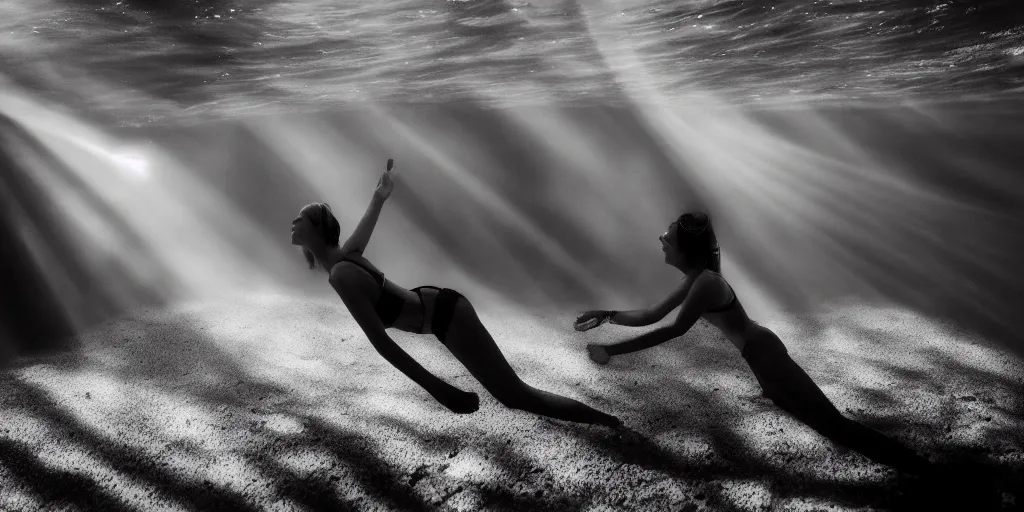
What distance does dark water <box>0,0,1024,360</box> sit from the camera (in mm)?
9094

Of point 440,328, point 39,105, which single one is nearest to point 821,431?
point 440,328

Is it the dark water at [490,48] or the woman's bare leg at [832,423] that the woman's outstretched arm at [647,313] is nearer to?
the woman's bare leg at [832,423]

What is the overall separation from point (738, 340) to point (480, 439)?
2.31 metres

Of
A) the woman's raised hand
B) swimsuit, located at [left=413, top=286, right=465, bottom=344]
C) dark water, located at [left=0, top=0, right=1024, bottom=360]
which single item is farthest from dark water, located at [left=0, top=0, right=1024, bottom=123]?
swimsuit, located at [left=413, top=286, right=465, bottom=344]

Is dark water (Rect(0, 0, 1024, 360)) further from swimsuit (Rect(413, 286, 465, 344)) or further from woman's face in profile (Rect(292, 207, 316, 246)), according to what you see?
swimsuit (Rect(413, 286, 465, 344))

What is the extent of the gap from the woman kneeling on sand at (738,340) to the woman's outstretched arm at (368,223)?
1867 millimetres

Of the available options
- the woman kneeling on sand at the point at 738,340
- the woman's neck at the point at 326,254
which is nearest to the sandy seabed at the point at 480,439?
the woman kneeling on sand at the point at 738,340

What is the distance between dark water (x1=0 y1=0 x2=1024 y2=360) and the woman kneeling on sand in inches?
233

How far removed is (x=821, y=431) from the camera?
11.8ft

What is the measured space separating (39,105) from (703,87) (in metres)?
21.1

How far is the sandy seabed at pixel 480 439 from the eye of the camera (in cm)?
363

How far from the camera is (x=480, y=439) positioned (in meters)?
4.27

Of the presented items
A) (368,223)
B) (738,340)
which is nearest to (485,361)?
(368,223)

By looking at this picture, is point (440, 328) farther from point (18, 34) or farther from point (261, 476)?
point (18, 34)
